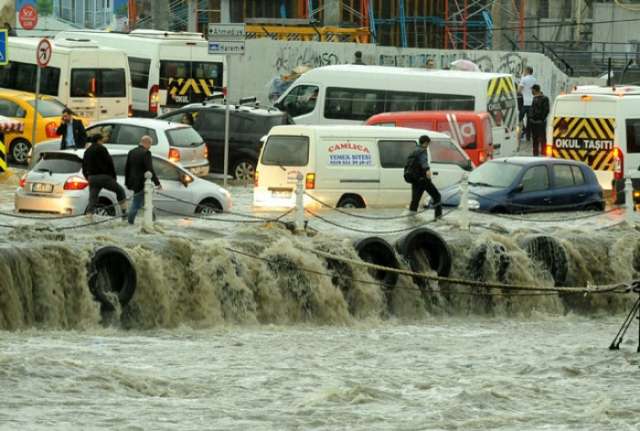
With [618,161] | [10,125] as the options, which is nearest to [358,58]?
[10,125]

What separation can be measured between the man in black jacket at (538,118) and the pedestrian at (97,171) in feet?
53.6

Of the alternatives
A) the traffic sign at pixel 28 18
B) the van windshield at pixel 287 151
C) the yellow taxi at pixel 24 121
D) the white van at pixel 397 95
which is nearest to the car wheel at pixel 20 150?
the yellow taxi at pixel 24 121

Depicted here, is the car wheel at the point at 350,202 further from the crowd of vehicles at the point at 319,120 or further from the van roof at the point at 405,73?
the van roof at the point at 405,73

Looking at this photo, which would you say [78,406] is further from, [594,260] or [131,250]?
[594,260]

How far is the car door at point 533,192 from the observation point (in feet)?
107

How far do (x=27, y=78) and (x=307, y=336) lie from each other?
21.5 m

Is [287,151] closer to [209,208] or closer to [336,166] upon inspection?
[336,166]

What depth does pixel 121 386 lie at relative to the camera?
67.7 feet

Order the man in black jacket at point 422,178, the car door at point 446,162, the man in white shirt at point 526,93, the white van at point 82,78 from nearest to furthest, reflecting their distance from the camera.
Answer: the man in black jacket at point 422,178 < the car door at point 446,162 < the white van at point 82,78 < the man in white shirt at point 526,93

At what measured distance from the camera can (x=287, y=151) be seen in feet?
108

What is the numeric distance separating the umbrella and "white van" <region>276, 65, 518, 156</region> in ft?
21.2

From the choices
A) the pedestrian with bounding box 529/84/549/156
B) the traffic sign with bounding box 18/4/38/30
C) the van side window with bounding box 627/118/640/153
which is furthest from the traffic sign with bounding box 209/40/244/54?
the traffic sign with bounding box 18/4/38/30

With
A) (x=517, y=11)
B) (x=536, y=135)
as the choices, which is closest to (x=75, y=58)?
(x=536, y=135)

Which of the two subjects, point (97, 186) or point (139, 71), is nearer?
point (97, 186)
